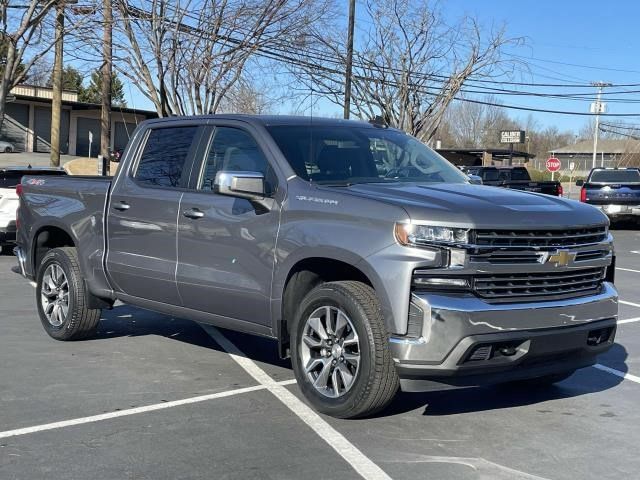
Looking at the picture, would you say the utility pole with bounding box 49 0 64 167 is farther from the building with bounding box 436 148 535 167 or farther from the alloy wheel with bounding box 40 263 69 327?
the building with bounding box 436 148 535 167

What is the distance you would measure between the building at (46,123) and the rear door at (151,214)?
44222mm

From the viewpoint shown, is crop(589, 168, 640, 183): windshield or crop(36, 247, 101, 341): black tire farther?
crop(589, 168, 640, 183): windshield

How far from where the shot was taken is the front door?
5.48m

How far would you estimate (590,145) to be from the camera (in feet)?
350

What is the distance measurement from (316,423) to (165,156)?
271 centimetres

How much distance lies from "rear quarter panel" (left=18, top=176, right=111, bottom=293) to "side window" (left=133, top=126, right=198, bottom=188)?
46 cm

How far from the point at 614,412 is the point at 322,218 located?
240 centimetres

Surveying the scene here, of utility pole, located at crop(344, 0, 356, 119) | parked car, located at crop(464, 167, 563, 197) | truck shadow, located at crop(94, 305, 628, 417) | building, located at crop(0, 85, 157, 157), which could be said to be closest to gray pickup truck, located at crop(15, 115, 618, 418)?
truck shadow, located at crop(94, 305, 628, 417)

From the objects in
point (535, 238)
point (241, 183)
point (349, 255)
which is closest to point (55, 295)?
point (241, 183)

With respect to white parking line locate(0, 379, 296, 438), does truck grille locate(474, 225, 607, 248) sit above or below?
above

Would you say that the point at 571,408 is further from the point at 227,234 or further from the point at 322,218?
the point at 227,234

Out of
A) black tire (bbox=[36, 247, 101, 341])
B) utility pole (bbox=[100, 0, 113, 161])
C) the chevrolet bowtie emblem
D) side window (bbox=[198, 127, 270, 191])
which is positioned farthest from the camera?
utility pole (bbox=[100, 0, 113, 161])

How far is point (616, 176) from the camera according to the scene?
23.8 metres

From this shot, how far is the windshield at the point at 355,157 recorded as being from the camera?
222 inches
